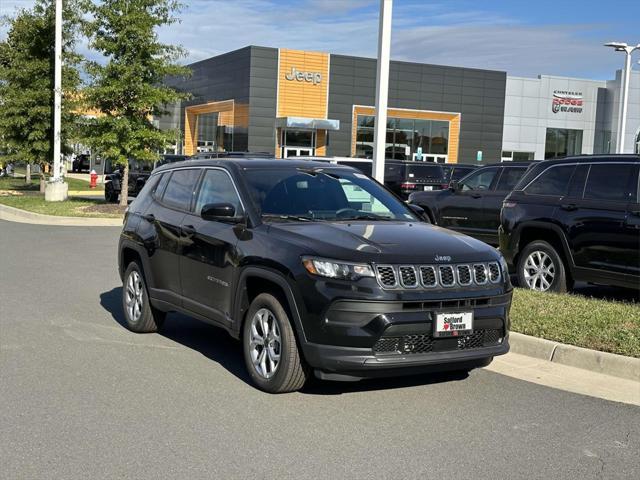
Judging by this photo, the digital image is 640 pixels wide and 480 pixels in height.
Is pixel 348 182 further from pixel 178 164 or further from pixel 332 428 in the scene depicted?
pixel 332 428

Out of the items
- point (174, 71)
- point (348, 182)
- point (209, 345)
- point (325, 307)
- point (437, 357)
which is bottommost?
point (209, 345)

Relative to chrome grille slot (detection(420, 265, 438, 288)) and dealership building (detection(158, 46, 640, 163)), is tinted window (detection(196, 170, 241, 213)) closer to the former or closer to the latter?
chrome grille slot (detection(420, 265, 438, 288))

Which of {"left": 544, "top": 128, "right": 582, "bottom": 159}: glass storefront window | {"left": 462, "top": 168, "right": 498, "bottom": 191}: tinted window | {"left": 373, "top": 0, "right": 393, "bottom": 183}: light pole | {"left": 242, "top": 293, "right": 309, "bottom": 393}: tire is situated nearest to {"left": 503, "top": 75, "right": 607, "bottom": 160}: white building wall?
{"left": 544, "top": 128, "right": 582, "bottom": 159}: glass storefront window

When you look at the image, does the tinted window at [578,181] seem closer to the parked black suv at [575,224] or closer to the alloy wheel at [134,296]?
the parked black suv at [575,224]

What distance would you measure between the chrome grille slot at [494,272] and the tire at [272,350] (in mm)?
1534

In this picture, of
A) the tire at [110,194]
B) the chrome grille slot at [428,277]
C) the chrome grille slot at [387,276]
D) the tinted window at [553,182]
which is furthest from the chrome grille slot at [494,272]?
the tire at [110,194]

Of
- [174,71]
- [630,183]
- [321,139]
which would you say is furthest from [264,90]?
[630,183]

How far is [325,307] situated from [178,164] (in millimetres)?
3172

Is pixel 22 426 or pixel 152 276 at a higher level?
pixel 152 276

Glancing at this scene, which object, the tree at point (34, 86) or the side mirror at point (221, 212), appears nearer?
the side mirror at point (221, 212)

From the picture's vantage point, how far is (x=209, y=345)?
754cm

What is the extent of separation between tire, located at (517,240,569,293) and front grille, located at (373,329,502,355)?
432 centimetres

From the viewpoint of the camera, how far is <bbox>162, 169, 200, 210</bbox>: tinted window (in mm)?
7305

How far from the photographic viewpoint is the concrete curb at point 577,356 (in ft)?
21.2
